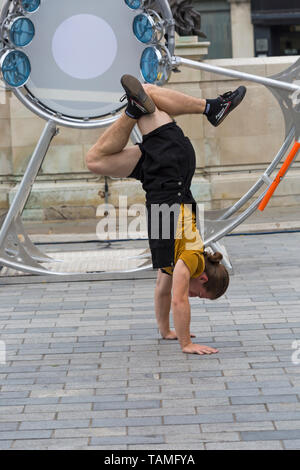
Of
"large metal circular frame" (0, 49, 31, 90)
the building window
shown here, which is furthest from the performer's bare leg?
the building window

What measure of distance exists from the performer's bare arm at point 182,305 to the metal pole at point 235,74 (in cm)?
238

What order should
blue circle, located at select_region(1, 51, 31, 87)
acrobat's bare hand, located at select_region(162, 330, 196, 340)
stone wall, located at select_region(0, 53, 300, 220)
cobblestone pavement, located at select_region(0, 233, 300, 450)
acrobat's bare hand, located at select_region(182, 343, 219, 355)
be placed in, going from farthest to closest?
stone wall, located at select_region(0, 53, 300, 220), blue circle, located at select_region(1, 51, 31, 87), acrobat's bare hand, located at select_region(162, 330, 196, 340), acrobat's bare hand, located at select_region(182, 343, 219, 355), cobblestone pavement, located at select_region(0, 233, 300, 450)

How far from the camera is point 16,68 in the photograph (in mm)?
7652

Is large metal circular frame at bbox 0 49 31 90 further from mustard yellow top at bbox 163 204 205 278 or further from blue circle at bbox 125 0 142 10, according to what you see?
mustard yellow top at bbox 163 204 205 278

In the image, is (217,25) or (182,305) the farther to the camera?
(217,25)

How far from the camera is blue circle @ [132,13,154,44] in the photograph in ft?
24.9

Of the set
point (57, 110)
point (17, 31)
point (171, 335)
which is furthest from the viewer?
point (57, 110)

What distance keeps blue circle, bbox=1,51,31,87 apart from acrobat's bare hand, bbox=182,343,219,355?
9.80ft

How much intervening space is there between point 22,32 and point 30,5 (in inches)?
9.2

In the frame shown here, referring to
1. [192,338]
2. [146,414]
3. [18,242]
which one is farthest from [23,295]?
[146,414]

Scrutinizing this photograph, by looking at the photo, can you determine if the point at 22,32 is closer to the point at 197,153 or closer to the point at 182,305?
the point at 182,305

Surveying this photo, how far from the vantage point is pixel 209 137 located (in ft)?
41.5

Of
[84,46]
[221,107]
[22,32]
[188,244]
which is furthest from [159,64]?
[188,244]

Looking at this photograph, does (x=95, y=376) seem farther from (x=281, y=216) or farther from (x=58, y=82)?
(x=281, y=216)
